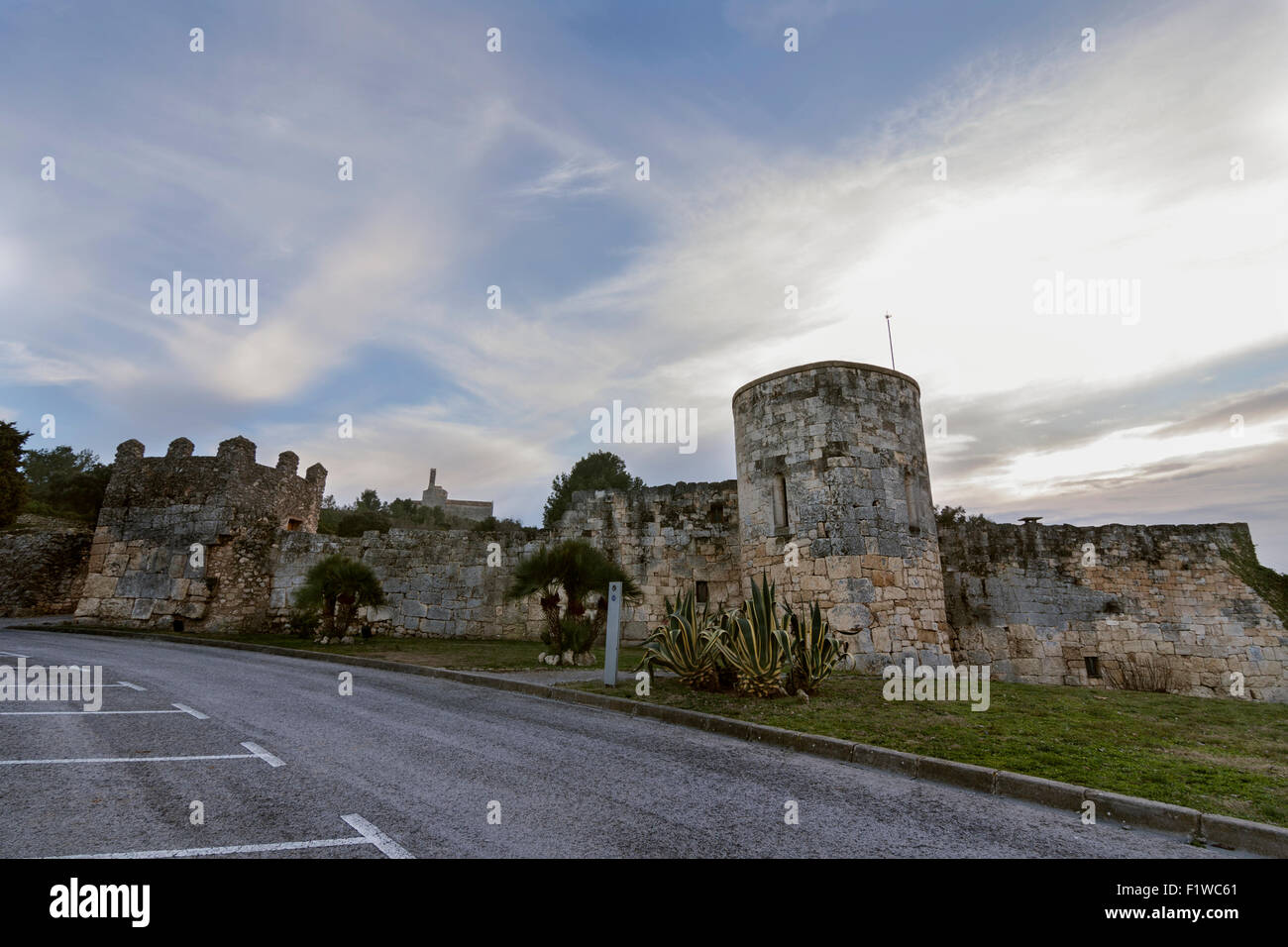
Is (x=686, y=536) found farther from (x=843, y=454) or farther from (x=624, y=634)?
(x=843, y=454)

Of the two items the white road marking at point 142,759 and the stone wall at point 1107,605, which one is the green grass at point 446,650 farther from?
the stone wall at point 1107,605

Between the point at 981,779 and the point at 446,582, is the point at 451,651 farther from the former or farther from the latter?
the point at 981,779

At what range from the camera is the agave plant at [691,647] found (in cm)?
946

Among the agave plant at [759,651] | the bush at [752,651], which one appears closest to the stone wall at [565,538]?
the bush at [752,651]

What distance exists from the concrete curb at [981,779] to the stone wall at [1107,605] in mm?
10647

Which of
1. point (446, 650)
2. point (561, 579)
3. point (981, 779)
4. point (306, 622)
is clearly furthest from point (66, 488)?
point (981, 779)

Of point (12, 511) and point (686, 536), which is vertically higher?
point (12, 511)

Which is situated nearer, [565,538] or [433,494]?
[565,538]

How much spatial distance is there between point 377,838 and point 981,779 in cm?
475

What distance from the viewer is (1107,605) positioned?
608 inches

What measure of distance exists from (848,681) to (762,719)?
420 centimetres

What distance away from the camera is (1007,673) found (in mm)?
15234

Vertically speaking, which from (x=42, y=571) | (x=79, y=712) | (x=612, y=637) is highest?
(x=42, y=571)
